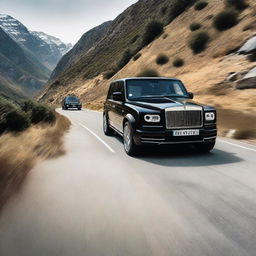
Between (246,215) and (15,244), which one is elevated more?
(15,244)

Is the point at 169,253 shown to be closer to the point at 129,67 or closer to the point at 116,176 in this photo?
the point at 116,176

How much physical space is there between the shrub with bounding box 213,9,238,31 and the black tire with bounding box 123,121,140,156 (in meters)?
27.4

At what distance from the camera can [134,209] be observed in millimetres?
4031

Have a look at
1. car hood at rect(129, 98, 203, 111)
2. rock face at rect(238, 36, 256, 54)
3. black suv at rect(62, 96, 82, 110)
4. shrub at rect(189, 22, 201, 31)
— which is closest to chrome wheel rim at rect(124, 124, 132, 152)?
car hood at rect(129, 98, 203, 111)

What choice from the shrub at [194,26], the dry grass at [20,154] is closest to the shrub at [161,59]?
the shrub at [194,26]

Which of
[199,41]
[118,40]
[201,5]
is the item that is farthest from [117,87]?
[118,40]

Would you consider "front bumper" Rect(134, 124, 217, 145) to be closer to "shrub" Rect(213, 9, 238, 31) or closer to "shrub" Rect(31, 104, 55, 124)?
"shrub" Rect(31, 104, 55, 124)

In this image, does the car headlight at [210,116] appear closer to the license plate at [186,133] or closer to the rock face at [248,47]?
the license plate at [186,133]

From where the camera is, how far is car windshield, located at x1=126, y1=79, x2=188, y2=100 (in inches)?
343

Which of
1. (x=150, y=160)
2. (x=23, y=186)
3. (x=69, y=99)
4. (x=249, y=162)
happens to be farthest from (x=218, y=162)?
(x=69, y=99)

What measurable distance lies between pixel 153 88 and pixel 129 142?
1941mm

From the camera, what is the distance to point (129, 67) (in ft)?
153

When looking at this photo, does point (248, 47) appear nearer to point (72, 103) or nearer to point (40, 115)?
point (40, 115)

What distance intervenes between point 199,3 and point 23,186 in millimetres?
41893
